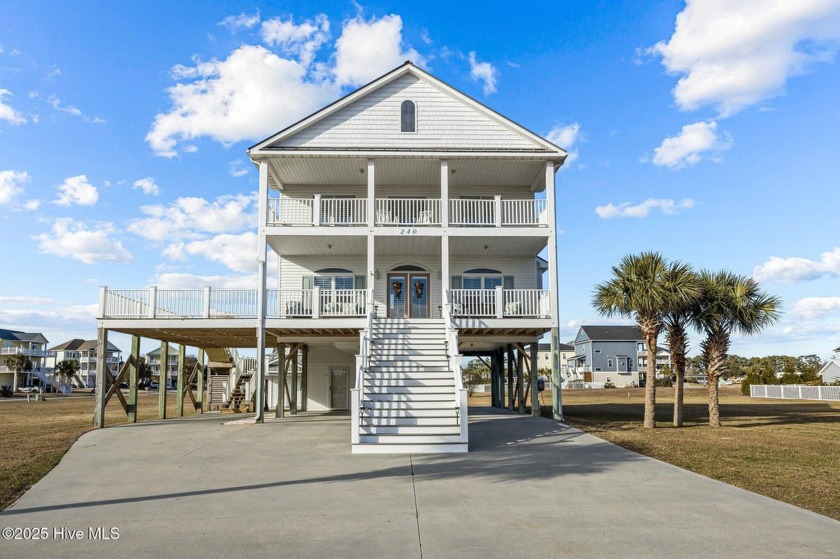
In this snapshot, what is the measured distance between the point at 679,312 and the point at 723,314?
1.33m

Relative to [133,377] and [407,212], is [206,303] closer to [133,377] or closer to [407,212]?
[133,377]

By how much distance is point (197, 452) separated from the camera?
1333cm

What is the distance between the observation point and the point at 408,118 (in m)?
22.1

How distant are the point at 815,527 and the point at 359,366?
9933 mm

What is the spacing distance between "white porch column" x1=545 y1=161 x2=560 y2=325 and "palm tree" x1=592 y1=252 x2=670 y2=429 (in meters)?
1.36

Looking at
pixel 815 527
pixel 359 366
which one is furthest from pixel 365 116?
pixel 815 527

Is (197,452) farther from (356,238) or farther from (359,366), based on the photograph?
(356,238)

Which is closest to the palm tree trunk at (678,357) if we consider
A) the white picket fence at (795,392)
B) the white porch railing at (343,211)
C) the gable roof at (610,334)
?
the white porch railing at (343,211)

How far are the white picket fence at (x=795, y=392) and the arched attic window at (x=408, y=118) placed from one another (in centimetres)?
3923

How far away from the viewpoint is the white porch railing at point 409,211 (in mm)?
21953

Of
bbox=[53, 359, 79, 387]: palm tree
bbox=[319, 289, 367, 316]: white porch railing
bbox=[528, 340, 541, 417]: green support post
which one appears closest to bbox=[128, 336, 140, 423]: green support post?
bbox=[319, 289, 367, 316]: white porch railing

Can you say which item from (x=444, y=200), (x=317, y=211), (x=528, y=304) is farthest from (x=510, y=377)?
(x=317, y=211)

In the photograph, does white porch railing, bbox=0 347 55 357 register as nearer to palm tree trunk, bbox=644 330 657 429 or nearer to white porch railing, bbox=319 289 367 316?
white porch railing, bbox=319 289 367 316

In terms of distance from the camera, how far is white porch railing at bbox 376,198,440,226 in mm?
21953
